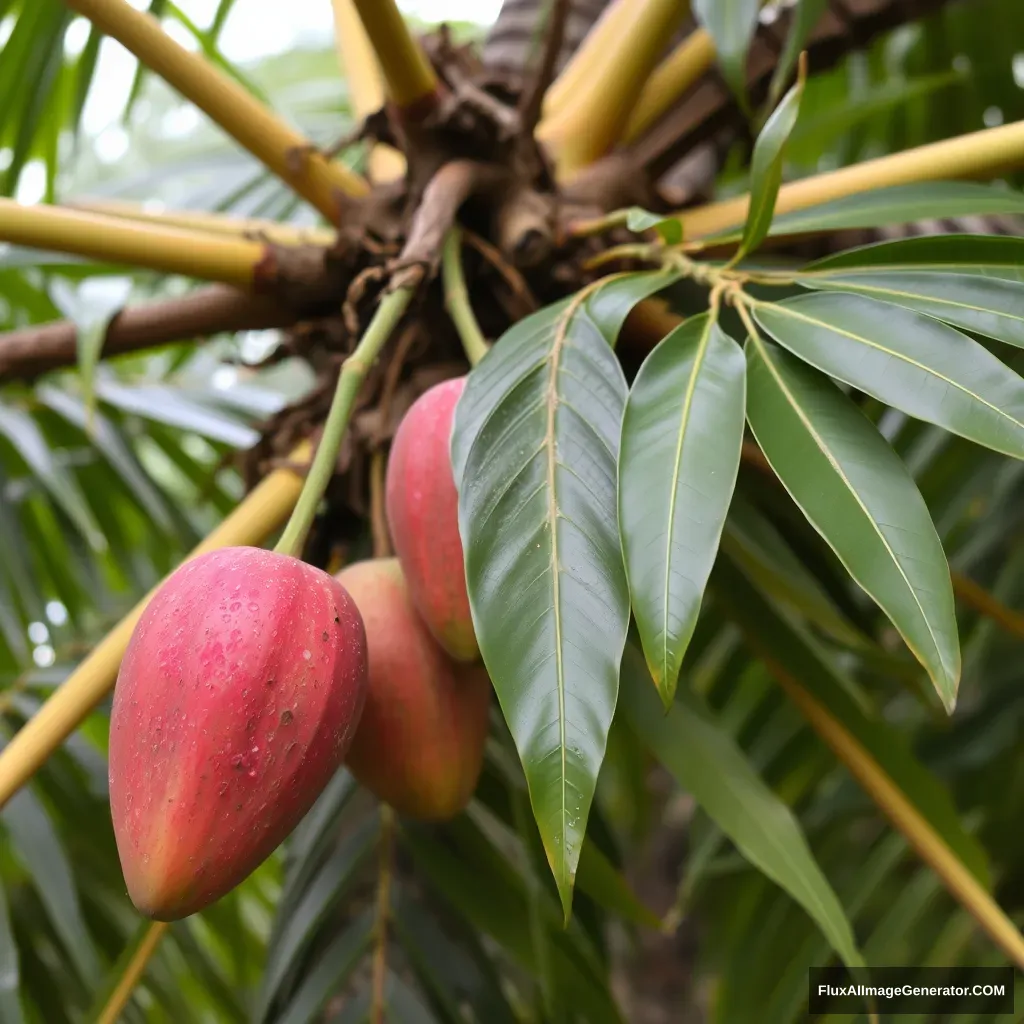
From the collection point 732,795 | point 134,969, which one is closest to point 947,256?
point 732,795

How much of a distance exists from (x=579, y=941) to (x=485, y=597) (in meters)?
0.37

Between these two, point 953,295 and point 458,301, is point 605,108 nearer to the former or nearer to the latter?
point 458,301

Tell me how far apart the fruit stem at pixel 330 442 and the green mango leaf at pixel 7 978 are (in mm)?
324

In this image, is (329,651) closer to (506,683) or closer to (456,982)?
(506,683)

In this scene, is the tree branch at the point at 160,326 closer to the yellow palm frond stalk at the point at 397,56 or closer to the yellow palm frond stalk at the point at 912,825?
the yellow palm frond stalk at the point at 397,56

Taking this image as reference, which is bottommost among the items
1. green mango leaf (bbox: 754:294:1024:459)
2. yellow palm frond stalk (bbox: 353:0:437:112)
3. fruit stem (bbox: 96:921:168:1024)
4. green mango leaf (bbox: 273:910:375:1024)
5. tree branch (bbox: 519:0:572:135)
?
green mango leaf (bbox: 273:910:375:1024)

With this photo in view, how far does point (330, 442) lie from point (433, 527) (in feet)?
0.17

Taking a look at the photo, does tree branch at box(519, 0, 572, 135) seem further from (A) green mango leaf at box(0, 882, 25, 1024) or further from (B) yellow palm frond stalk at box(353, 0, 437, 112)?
(A) green mango leaf at box(0, 882, 25, 1024)

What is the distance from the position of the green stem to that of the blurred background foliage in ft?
0.46

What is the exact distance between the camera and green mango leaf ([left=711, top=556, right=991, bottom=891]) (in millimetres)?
575

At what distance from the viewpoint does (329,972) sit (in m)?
0.59

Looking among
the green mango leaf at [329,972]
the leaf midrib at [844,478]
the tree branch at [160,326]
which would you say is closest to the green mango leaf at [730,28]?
the leaf midrib at [844,478]

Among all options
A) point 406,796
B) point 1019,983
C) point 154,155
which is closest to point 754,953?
point 1019,983

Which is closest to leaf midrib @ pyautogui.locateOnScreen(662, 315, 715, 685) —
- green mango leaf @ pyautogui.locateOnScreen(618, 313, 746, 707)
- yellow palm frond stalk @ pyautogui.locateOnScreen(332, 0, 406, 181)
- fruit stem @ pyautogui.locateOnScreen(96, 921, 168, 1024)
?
green mango leaf @ pyautogui.locateOnScreen(618, 313, 746, 707)
